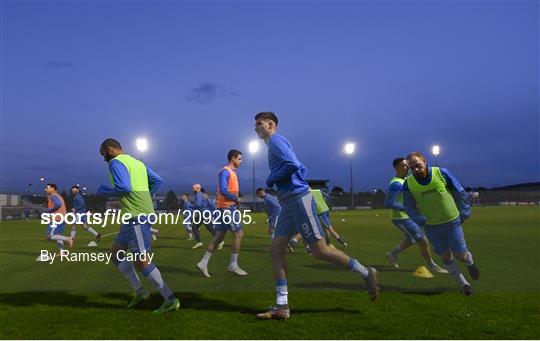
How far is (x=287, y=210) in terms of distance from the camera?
16.9 ft

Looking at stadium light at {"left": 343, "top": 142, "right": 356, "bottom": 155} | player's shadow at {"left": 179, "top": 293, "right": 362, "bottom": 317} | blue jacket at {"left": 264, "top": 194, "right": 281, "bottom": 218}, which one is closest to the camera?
player's shadow at {"left": 179, "top": 293, "right": 362, "bottom": 317}

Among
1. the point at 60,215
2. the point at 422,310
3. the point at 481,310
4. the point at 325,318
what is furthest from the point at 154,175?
the point at 60,215

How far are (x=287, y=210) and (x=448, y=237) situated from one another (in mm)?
2707

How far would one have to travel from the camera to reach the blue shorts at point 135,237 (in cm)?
533

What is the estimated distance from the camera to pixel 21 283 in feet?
24.3

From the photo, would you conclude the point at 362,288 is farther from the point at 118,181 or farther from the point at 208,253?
the point at 118,181

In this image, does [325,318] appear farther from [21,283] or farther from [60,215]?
[60,215]

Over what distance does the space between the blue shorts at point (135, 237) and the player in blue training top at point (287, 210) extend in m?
1.60

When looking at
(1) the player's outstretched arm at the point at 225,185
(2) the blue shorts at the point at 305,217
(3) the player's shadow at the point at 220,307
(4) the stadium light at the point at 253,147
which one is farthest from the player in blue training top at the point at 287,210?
(4) the stadium light at the point at 253,147

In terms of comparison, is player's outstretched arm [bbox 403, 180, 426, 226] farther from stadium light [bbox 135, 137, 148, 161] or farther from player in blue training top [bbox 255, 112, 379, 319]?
stadium light [bbox 135, 137, 148, 161]

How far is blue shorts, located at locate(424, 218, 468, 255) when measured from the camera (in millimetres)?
6191

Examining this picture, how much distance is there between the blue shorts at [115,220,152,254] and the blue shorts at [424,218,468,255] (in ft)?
13.3

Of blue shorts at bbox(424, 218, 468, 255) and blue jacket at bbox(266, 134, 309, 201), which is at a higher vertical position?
blue jacket at bbox(266, 134, 309, 201)

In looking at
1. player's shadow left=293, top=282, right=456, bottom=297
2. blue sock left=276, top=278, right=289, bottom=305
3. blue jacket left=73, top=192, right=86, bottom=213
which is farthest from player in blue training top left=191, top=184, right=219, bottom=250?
blue sock left=276, top=278, right=289, bottom=305
